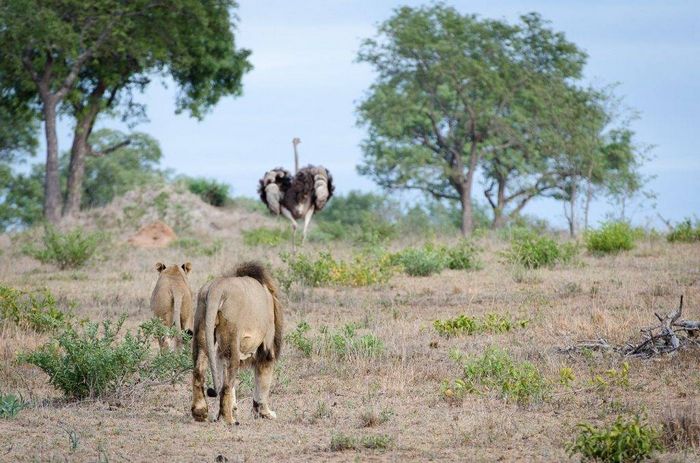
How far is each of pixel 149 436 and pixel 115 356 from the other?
1591 mm

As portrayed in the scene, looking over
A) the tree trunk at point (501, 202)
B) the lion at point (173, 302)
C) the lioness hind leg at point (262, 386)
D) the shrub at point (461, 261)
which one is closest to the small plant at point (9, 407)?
the lioness hind leg at point (262, 386)

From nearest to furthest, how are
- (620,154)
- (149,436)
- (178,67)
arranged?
(149,436)
(178,67)
(620,154)

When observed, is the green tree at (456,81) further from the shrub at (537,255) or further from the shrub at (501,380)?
the shrub at (501,380)

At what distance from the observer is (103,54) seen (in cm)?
3412

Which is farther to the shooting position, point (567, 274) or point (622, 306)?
point (567, 274)

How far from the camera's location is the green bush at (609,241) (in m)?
21.8

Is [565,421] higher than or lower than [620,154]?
lower

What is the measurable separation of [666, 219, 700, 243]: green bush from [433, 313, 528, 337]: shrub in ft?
40.7

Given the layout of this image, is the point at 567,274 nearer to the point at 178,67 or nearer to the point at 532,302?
the point at 532,302

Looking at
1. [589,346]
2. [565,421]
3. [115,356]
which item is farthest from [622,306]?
[115,356]

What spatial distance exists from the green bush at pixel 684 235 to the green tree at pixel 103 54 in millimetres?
16344

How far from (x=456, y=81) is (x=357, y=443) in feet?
121

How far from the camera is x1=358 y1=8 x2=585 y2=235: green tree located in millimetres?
43531

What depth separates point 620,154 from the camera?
45000mm
